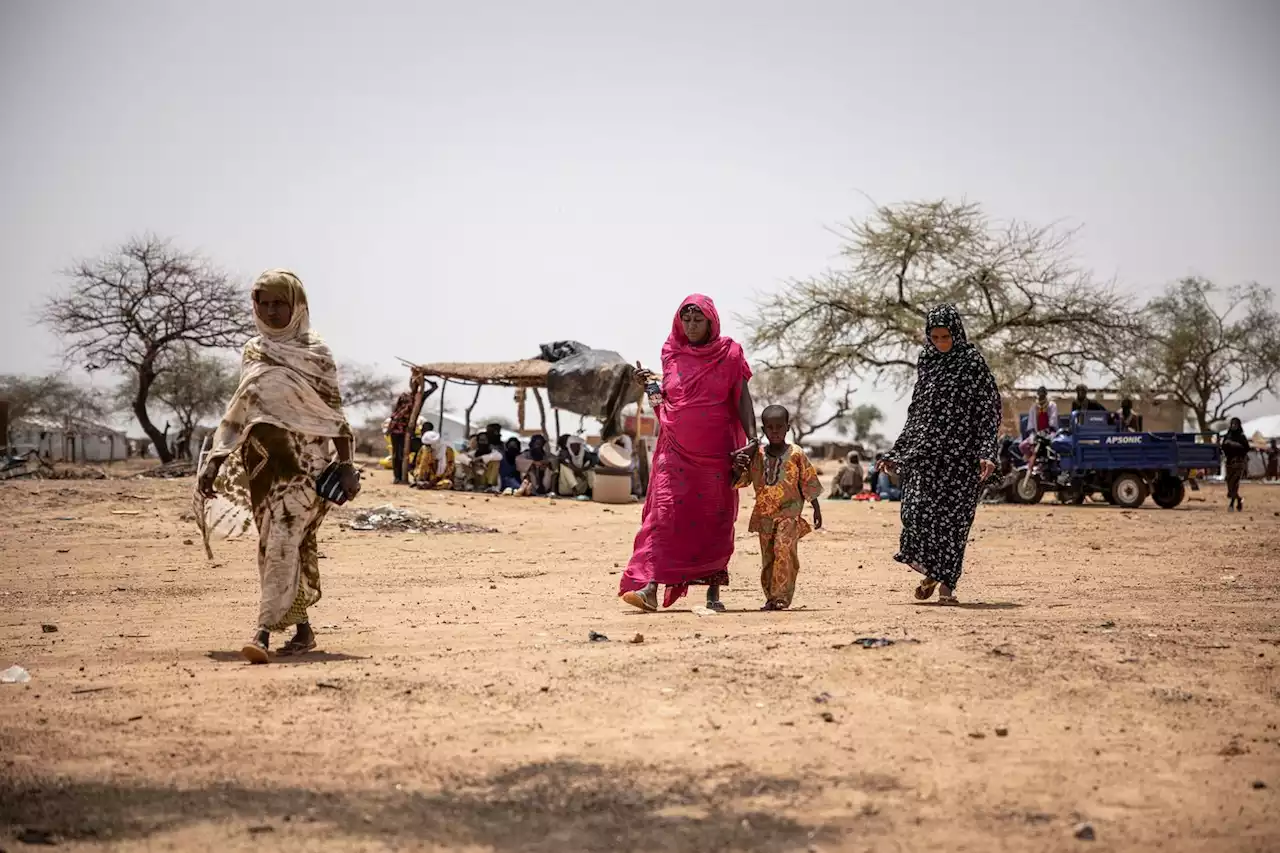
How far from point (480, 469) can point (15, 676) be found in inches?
699

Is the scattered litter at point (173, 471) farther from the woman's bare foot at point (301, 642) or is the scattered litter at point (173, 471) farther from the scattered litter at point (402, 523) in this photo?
the woman's bare foot at point (301, 642)

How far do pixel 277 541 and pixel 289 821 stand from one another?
107 inches

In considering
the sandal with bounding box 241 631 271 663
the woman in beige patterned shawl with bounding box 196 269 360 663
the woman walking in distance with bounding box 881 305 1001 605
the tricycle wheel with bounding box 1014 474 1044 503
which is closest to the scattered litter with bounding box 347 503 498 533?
the woman walking in distance with bounding box 881 305 1001 605

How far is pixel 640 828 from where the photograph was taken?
3432 millimetres

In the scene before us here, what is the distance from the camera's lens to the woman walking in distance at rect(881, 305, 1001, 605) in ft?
26.0

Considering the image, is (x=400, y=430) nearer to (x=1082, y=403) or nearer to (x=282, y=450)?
(x=1082, y=403)

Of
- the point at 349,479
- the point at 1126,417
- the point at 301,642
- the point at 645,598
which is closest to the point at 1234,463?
the point at 1126,417

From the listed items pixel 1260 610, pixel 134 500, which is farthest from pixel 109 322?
pixel 1260 610

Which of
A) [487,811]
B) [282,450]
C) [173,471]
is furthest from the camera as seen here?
[173,471]

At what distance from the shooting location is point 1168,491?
70.3ft

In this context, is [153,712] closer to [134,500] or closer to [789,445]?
[789,445]

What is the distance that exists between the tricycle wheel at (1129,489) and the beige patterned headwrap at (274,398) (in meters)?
17.7

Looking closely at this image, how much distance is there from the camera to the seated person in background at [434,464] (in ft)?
75.9

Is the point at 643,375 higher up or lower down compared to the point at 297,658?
higher up
